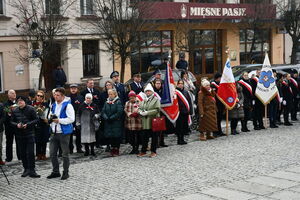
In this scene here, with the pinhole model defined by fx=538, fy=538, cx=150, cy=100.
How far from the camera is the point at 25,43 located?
26859 mm

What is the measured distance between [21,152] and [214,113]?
230 inches

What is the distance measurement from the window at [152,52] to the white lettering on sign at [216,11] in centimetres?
207

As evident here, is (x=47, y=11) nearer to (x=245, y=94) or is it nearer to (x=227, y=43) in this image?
(x=245, y=94)

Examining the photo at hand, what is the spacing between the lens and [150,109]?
12.9 meters

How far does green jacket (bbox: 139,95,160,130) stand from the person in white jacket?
2.43 metres

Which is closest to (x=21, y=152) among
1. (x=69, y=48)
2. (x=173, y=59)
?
(x=69, y=48)

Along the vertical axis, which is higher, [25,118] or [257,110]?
[25,118]

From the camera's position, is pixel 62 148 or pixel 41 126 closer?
pixel 62 148

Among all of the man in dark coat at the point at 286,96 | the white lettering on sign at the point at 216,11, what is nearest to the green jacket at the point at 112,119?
the man in dark coat at the point at 286,96

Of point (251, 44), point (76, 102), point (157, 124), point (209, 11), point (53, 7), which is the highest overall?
point (209, 11)

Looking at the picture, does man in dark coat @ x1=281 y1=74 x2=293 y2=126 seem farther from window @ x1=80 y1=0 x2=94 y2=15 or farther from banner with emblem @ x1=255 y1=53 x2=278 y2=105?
window @ x1=80 y1=0 x2=94 y2=15

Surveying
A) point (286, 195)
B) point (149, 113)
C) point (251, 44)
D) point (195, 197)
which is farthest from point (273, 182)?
A: point (251, 44)

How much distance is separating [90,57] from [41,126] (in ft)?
57.9

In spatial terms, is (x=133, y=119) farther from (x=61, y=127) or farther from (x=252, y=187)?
(x=252, y=187)
